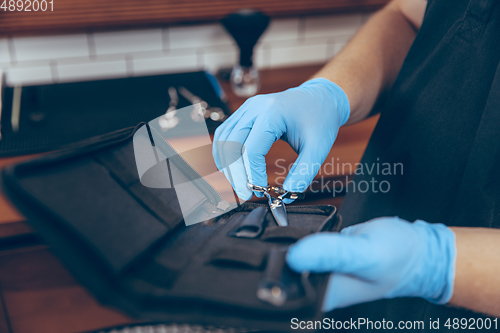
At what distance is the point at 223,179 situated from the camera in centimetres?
60

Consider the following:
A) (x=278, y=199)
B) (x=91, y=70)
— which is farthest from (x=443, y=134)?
(x=91, y=70)

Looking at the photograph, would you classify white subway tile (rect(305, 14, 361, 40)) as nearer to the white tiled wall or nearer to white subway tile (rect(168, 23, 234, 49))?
the white tiled wall

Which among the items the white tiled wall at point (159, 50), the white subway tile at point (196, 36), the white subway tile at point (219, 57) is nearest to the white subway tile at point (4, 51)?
the white tiled wall at point (159, 50)

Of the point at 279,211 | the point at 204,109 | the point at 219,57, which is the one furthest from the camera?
the point at 219,57

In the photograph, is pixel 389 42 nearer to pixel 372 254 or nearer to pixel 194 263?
pixel 372 254

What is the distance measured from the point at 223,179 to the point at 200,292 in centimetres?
25

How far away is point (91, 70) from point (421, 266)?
1205mm

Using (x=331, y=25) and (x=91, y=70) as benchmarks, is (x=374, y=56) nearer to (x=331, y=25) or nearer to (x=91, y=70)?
(x=331, y=25)

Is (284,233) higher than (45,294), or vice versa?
(284,233)

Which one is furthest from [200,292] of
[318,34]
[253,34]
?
[318,34]

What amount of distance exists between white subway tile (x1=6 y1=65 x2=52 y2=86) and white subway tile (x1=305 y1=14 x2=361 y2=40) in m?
0.98

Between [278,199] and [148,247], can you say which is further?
[278,199]

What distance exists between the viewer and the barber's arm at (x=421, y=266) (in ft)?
1.49

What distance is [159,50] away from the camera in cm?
129
